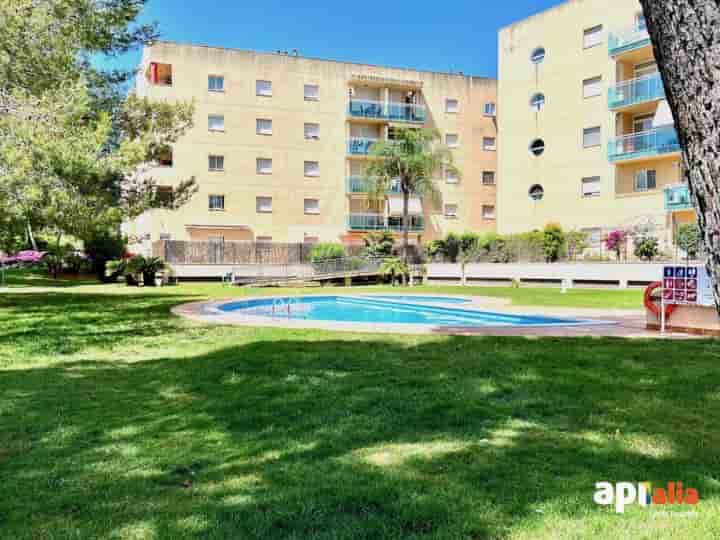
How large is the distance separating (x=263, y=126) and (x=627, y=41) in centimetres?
2198

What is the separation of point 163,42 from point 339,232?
16289 millimetres

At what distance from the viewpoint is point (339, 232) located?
1666 inches

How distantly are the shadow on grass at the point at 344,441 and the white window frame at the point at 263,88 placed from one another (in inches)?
1366

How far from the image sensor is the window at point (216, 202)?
38875mm

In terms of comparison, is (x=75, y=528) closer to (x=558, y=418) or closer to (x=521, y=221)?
(x=558, y=418)

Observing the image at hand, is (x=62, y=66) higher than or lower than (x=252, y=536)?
higher

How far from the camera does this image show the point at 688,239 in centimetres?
2250

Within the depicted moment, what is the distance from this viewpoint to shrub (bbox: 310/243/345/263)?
34197 millimetres

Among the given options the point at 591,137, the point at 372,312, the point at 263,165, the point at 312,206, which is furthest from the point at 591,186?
the point at 372,312

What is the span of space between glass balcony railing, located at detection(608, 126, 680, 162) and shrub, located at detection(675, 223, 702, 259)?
621 centimetres

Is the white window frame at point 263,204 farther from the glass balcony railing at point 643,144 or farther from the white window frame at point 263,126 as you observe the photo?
the glass balcony railing at point 643,144

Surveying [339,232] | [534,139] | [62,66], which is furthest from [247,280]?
[534,139]

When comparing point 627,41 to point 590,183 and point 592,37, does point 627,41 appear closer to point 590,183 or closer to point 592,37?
point 592,37

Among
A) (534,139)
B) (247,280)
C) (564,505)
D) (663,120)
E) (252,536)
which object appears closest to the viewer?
(252,536)
